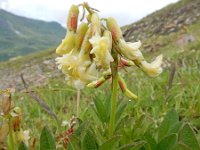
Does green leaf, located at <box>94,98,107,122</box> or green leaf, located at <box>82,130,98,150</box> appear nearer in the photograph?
green leaf, located at <box>82,130,98,150</box>

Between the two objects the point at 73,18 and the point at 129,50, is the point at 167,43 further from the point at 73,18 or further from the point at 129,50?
the point at 129,50

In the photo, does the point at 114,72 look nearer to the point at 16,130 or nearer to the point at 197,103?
the point at 16,130

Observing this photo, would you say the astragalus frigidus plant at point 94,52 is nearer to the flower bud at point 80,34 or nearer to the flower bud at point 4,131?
the flower bud at point 80,34

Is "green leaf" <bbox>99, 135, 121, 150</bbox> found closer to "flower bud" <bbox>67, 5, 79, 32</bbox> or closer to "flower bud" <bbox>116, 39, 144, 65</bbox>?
"flower bud" <bbox>116, 39, 144, 65</bbox>

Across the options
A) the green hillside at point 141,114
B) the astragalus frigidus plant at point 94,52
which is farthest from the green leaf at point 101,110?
the astragalus frigidus plant at point 94,52

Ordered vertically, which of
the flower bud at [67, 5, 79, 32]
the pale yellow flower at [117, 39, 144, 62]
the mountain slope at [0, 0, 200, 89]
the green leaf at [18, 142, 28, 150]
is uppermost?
the flower bud at [67, 5, 79, 32]

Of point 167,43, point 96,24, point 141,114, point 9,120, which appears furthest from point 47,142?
point 167,43

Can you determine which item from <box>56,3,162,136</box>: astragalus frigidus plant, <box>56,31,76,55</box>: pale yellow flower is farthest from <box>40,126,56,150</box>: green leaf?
<box>56,31,76,55</box>: pale yellow flower
